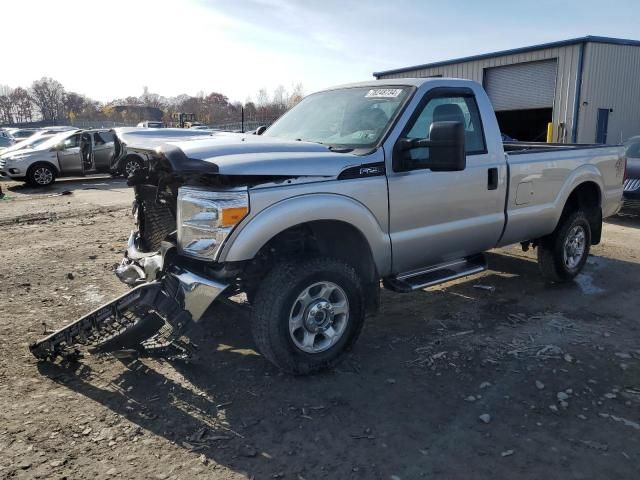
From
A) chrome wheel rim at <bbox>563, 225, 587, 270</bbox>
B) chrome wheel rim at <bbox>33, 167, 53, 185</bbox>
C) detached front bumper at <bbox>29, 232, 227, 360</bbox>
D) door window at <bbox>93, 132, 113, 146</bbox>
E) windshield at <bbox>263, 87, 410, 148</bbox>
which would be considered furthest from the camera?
door window at <bbox>93, 132, 113, 146</bbox>

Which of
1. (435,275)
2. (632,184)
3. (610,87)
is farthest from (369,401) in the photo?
(610,87)

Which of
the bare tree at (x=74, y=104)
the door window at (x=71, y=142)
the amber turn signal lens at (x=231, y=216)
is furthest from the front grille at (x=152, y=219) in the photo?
the bare tree at (x=74, y=104)

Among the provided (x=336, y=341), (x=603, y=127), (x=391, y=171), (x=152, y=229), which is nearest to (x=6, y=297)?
(x=152, y=229)

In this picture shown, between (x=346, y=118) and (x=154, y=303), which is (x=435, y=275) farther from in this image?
(x=154, y=303)

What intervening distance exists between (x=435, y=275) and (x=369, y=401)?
1412mm

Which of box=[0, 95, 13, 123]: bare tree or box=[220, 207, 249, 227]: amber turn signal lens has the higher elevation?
box=[0, 95, 13, 123]: bare tree

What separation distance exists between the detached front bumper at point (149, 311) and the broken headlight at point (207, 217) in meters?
0.19

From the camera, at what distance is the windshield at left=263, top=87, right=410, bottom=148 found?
4.14m

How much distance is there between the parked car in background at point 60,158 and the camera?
15.0 meters

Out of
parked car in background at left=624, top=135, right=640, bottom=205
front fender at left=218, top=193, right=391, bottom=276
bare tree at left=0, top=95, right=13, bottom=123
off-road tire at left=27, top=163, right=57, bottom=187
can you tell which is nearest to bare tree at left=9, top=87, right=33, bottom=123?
bare tree at left=0, top=95, right=13, bottom=123

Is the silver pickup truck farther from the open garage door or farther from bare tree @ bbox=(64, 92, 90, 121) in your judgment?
bare tree @ bbox=(64, 92, 90, 121)

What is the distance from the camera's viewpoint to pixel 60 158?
15648 millimetres

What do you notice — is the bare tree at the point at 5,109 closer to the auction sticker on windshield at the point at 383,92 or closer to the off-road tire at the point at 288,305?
the auction sticker on windshield at the point at 383,92

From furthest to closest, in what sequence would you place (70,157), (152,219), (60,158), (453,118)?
(70,157)
(60,158)
(453,118)
(152,219)
